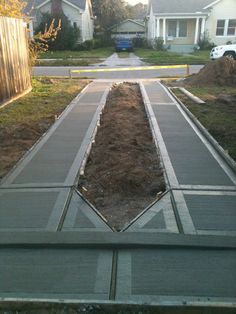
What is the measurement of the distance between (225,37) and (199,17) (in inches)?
136

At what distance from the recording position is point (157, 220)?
4301mm

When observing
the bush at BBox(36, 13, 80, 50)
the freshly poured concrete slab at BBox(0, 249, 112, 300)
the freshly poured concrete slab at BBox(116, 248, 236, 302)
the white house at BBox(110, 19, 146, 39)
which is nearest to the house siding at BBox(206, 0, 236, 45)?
the white house at BBox(110, 19, 146, 39)

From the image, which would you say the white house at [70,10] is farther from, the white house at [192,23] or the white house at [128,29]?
the white house at [192,23]

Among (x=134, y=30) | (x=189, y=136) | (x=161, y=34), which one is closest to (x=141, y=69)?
(x=189, y=136)

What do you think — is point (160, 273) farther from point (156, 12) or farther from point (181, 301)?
point (156, 12)

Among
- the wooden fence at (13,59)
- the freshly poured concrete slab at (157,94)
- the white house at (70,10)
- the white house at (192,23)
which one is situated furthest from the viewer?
the white house at (70,10)

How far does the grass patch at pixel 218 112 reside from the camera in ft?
25.3

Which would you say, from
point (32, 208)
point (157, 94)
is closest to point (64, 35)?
point (157, 94)

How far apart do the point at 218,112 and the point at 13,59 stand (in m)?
6.66

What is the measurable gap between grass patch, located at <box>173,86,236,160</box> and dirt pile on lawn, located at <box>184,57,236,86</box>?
1300 millimetres

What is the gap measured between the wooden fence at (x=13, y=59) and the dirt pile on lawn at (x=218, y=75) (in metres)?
7.12

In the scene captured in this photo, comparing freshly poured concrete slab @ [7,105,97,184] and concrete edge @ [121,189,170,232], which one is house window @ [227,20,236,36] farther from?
concrete edge @ [121,189,170,232]

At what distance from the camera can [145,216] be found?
14.5 feet

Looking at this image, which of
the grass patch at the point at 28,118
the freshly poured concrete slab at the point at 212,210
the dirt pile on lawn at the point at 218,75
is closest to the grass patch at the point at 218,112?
the dirt pile on lawn at the point at 218,75
